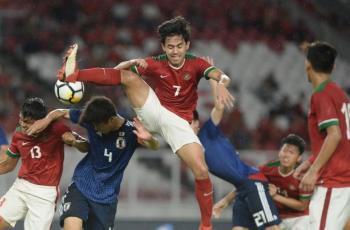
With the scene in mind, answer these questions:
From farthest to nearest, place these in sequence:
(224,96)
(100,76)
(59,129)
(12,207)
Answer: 1. (12,207)
2. (59,129)
3. (100,76)
4. (224,96)

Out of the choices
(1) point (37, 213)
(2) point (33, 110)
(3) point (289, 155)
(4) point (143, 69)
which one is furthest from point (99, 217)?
(3) point (289, 155)

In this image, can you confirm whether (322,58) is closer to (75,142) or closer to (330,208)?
(330,208)

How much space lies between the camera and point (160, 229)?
35.0 feet

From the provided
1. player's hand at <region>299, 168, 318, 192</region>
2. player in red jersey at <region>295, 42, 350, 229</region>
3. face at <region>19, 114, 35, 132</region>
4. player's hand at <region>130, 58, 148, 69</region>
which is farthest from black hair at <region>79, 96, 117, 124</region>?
player's hand at <region>299, 168, 318, 192</region>

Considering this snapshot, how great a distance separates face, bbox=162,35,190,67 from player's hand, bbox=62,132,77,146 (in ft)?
3.34

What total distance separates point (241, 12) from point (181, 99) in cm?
890

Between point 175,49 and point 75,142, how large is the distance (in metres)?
1.11

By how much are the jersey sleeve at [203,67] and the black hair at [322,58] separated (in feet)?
3.85

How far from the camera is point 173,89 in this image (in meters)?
7.09

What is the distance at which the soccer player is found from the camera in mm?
6883

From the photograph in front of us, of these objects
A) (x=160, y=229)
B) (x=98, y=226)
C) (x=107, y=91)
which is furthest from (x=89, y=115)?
(x=107, y=91)

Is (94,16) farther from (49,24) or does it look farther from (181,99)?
(181,99)

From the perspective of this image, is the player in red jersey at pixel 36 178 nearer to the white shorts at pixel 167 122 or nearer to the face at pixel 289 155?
the white shorts at pixel 167 122

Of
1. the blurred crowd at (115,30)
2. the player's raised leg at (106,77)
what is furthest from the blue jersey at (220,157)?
the blurred crowd at (115,30)
